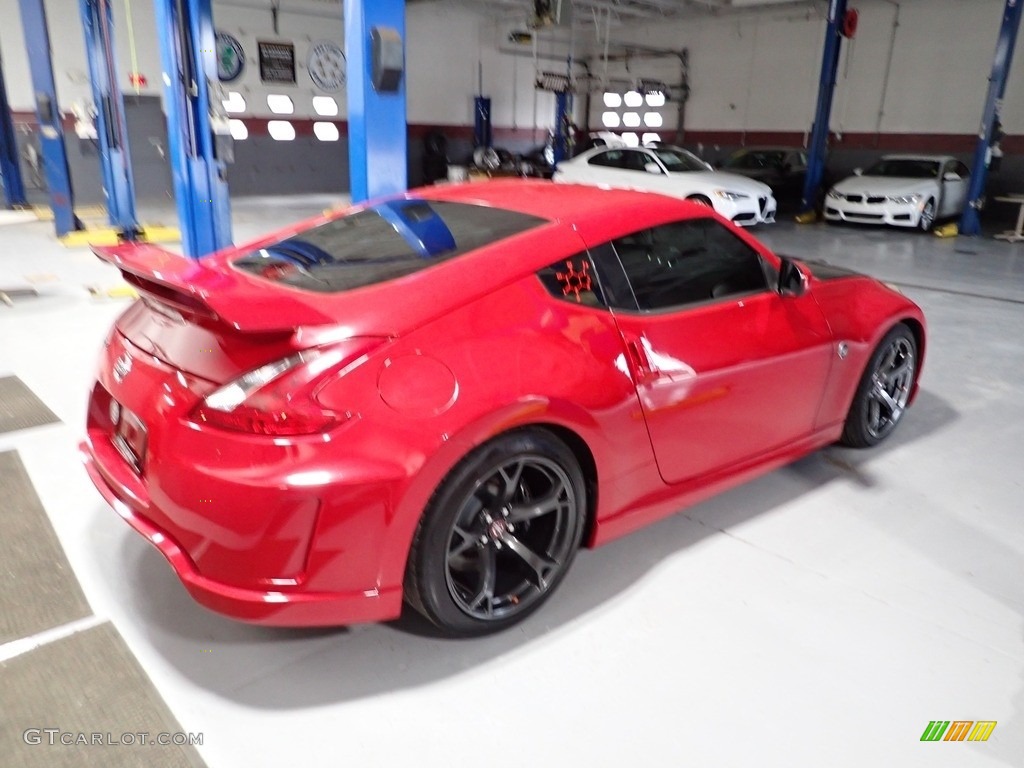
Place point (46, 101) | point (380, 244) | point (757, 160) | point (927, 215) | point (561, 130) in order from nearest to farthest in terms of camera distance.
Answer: point (380, 244) → point (46, 101) → point (927, 215) → point (757, 160) → point (561, 130)

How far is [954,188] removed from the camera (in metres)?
12.8

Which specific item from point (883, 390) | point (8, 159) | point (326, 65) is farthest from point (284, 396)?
point (326, 65)

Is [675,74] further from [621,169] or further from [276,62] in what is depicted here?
[276,62]

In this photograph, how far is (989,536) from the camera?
9.22 ft

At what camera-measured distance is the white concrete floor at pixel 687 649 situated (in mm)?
1813

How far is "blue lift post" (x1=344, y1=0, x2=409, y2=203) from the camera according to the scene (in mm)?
3750

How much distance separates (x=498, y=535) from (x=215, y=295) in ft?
3.21

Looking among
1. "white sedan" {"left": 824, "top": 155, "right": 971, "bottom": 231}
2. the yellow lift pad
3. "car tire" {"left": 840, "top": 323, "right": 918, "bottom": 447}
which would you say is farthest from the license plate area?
"white sedan" {"left": 824, "top": 155, "right": 971, "bottom": 231}

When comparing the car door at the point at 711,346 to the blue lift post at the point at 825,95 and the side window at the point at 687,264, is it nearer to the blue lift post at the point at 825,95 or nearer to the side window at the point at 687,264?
the side window at the point at 687,264

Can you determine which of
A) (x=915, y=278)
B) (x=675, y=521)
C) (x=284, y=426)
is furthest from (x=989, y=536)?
(x=915, y=278)

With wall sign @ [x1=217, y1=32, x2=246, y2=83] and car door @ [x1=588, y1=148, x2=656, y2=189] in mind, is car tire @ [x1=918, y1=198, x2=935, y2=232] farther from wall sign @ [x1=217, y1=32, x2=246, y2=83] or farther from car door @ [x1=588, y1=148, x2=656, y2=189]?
wall sign @ [x1=217, y1=32, x2=246, y2=83]

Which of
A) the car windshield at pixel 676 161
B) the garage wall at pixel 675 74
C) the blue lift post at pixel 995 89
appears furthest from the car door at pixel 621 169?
the garage wall at pixel 675 74

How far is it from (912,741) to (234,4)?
17.9 m

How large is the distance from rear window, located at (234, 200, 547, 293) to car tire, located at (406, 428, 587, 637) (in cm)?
60
